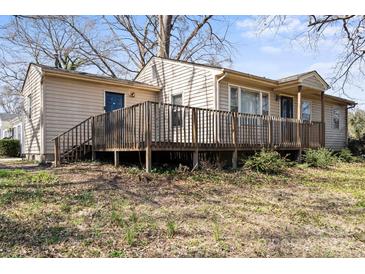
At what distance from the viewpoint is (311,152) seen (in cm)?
1171

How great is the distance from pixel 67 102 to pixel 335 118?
14.8 meters

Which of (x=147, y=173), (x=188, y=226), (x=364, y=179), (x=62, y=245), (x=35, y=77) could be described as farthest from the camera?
(x=35, y=77)

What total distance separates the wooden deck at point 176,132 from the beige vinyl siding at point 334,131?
5344 millimetres

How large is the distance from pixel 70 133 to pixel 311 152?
29.5 ft

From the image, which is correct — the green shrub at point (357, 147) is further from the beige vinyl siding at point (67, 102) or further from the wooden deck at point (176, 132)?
the beige vinyl siding at point (67, 102)

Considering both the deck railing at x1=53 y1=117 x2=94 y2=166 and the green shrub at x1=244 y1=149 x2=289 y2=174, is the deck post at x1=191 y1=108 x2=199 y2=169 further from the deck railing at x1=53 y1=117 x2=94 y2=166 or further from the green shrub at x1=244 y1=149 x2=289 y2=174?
the deck railing at x1=53 y1=117 x2=94 y2=166

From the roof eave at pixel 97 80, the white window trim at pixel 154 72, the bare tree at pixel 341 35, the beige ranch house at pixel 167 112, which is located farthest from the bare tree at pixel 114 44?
the bare tree at pixel 341 35

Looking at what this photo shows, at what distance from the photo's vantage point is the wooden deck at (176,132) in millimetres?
8133

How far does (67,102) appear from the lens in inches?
444

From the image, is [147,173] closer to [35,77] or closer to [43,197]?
[43,197]

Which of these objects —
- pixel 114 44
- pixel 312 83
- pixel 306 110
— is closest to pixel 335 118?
pixel 306 110

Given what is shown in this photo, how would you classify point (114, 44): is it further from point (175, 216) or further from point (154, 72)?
point (175, 216)

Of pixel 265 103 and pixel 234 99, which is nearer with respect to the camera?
pixel 234 99
